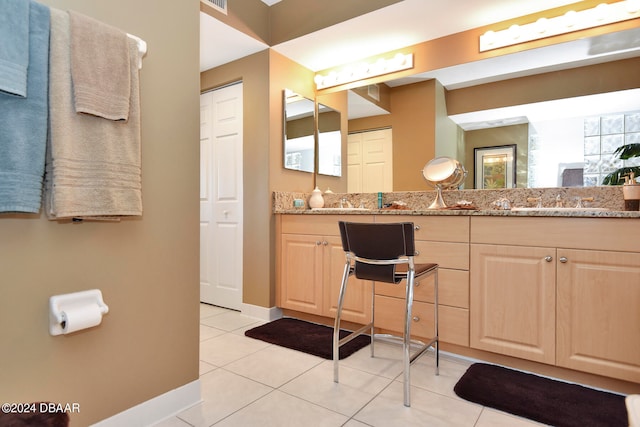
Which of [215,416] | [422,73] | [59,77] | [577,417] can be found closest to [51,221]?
[59,77]

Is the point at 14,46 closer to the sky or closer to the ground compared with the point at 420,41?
closer to the ground

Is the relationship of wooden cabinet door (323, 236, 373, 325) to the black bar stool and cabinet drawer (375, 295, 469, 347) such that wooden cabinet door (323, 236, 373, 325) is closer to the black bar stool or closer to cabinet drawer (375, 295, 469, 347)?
cabinet drawer (375, 295, 469, 347)

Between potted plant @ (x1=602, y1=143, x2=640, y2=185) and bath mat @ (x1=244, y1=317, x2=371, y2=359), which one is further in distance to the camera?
bath mat @ (x1=244, y1=317, x2=371, y2=359)

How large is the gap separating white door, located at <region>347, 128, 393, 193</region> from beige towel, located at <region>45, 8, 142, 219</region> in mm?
2032

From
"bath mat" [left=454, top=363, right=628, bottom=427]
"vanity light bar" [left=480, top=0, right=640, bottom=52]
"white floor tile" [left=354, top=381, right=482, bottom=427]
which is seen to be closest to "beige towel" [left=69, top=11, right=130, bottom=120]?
"white floor tile" [left=354, top=381, right=482, bottom=427]

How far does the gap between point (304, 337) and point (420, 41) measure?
2.39 metres

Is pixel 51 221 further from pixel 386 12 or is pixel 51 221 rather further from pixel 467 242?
pixel 386 12

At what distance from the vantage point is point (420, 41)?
2738 mm

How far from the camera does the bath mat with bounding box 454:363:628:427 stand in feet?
5.00

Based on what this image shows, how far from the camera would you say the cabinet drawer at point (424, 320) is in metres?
2.05

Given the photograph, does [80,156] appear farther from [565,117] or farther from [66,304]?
[565,117]

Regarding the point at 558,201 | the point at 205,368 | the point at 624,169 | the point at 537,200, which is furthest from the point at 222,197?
the point at 624,169

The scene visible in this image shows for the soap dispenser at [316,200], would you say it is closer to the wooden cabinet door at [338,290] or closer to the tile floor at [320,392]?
the wooden cabinet door at [338,290]

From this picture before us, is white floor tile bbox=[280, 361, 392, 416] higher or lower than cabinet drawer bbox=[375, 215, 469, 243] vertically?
lower
